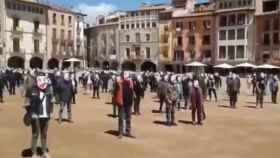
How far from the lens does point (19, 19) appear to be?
80125 mm

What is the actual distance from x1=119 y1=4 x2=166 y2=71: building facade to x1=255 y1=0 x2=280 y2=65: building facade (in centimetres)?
2009

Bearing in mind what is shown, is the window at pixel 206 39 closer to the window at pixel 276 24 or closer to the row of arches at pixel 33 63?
the window at pixel 276 24

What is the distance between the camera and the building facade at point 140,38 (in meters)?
92.1

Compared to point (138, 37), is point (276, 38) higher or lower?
lower

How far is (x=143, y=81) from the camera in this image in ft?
118

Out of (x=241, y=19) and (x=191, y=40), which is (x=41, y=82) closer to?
(x=241, y=19)

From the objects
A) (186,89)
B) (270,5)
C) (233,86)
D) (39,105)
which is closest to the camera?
(39,105)

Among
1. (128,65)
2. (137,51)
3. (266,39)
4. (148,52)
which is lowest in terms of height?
(128,65)

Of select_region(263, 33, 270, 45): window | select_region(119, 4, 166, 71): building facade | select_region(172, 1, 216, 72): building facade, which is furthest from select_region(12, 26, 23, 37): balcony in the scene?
select_region(263, 33, 270, 45): window

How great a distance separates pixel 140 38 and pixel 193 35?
11843 millimetres

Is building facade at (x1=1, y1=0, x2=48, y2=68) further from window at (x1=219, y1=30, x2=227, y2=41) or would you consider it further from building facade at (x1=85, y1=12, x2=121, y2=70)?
window at (x1=219, y1=30, x2=227, y2=41)

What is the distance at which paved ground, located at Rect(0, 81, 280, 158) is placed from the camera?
14508 mm

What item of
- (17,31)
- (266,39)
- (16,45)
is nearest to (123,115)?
(266,39)

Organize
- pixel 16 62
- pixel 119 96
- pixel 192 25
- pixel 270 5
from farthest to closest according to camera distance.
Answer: pixel 192 25
pixel 16 62
pixel 270 5
pixel 119 96
